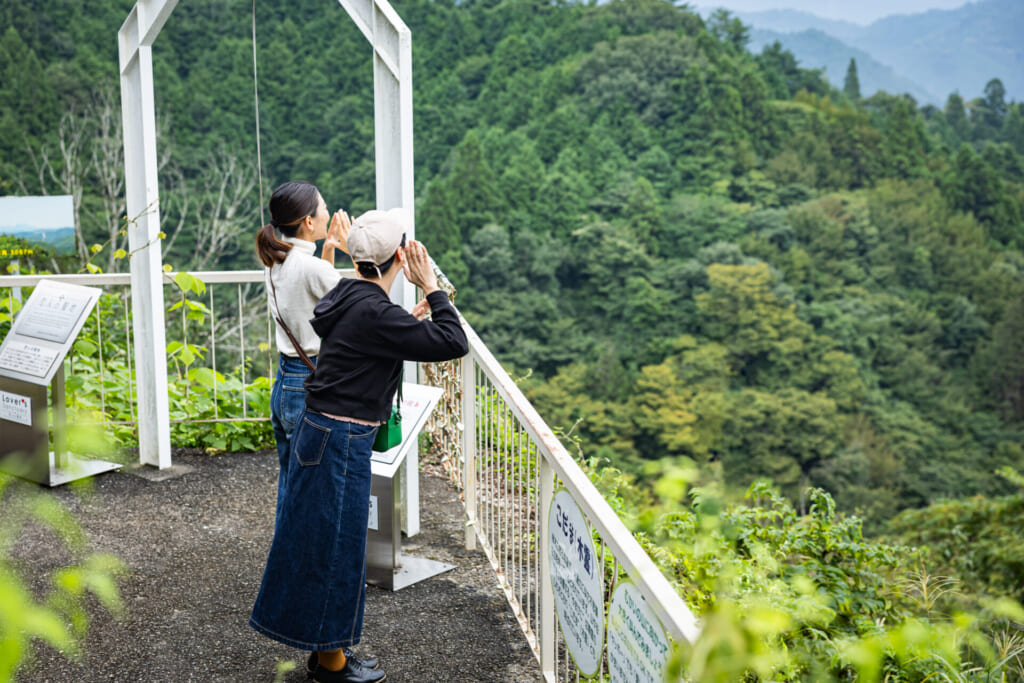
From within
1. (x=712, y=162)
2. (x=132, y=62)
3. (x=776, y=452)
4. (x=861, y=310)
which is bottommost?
(x=776, y=452)

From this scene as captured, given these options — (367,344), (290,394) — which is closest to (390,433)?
(290,394)

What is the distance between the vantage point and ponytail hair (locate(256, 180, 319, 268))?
2551 mm

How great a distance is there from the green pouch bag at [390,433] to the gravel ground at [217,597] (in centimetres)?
65

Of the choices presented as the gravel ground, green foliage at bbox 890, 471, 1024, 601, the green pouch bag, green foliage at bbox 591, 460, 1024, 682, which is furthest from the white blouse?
green foliage at bbox 890, 471, 1024, 601

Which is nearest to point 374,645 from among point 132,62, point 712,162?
point 132,62

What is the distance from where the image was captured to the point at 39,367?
12.9 ft

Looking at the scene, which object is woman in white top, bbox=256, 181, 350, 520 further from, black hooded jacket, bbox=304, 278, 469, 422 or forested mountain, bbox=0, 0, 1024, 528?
forested mountain, bbox=0, 0, 1024, 528

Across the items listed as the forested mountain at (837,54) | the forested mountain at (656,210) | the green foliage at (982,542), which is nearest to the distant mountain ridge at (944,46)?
the forested mountain at (837,54)

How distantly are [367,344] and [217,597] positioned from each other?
4.91ft

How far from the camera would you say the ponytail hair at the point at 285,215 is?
255 centimetres

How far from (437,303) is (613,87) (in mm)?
52933

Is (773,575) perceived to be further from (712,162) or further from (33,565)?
(712,162)

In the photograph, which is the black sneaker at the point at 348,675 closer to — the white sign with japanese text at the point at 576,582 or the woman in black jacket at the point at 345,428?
the woman in black jacket at the point at 345,428

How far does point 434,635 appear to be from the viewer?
288 cm
